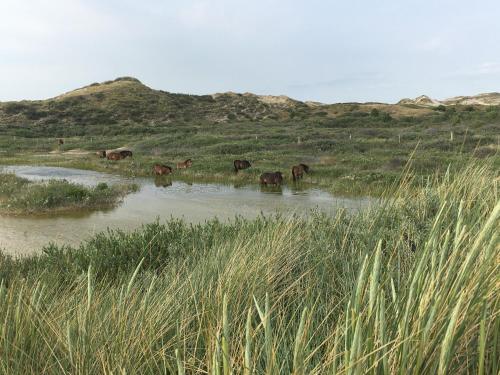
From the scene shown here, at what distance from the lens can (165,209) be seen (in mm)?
13211

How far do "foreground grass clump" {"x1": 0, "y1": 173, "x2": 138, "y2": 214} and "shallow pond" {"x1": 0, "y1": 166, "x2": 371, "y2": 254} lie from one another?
53cm

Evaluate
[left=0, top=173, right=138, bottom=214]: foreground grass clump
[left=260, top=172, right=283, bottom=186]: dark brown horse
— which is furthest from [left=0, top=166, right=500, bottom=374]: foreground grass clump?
[left=260, top=172, right=283, bottom=186]: dark brown horse

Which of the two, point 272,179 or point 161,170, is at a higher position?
point 161,170

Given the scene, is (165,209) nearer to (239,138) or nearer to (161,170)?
(161,170)

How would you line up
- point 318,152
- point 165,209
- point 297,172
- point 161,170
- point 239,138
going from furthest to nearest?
point 239,138, point 318,152, point 161,170, point 297,172, point 165,209

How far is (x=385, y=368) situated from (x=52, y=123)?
248 ft

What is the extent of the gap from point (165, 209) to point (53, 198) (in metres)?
3.67

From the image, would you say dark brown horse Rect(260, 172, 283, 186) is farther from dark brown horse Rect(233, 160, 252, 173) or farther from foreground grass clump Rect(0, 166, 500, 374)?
foreground grass clump Rect(0, 166, 500, 374)

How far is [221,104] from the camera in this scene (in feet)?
289

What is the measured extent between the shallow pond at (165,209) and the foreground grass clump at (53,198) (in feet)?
1.75

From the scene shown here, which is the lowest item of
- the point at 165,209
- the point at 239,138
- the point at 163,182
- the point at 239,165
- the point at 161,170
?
the point at 165,209

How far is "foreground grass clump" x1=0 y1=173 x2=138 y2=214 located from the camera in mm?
12836

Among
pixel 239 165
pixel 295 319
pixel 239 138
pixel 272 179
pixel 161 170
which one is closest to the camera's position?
pixel 295 319

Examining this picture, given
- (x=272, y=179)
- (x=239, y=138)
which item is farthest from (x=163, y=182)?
(x=239, y=138)
